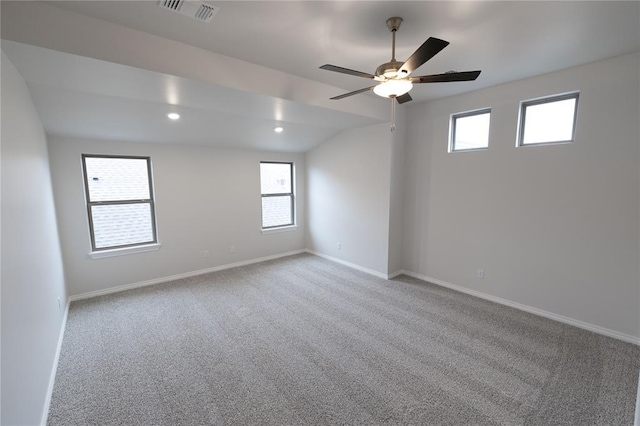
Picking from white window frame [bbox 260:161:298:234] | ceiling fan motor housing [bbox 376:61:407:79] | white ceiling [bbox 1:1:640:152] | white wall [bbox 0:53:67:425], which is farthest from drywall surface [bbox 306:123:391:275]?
white wall [bbox 0:53:67:425]

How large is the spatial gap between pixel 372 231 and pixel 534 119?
2522 mm

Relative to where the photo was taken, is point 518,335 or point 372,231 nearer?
point 518,335

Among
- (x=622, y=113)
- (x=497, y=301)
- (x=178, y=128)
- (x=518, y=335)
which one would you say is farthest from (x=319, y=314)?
(x=622, y=113)

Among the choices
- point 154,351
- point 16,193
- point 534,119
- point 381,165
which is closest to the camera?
point 16,193

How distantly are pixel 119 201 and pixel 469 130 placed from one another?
199 inches

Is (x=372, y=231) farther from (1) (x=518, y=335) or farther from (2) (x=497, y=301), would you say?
(1) (x=518, y=335)

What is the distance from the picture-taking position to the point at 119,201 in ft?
12.9

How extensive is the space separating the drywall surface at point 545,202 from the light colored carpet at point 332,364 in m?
0.38

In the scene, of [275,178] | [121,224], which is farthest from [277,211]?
[121,224]

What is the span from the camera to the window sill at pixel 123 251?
12.2 ft

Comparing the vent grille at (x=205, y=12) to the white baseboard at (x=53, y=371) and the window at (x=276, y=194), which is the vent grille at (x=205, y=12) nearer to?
the white baseboard at (x=53, y=371)

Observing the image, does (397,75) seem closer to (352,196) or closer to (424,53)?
(424,53)

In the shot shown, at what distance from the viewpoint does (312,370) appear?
2295 millimetres

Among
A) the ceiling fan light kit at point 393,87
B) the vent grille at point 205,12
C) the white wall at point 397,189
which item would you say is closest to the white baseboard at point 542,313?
the white wall at point 397,189
